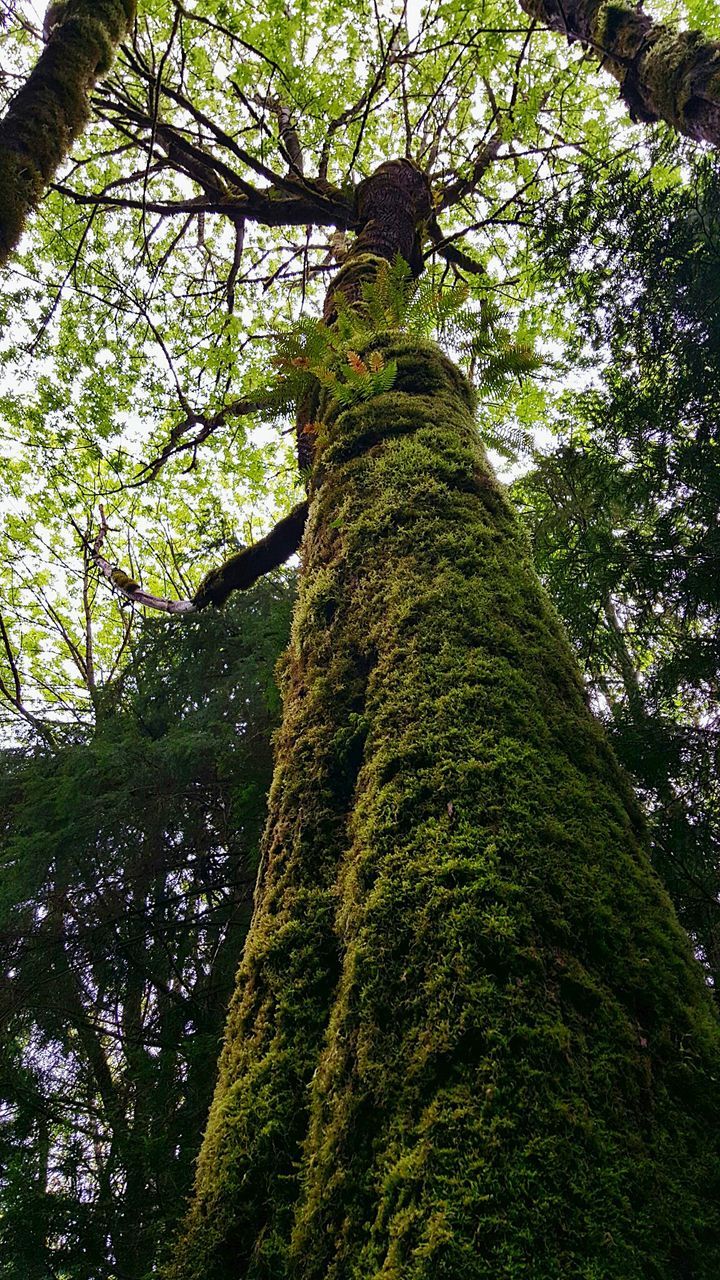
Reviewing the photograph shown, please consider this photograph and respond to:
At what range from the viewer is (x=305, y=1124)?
1.14 meters

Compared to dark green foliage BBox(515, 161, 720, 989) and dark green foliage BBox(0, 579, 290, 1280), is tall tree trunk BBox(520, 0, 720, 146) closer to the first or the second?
dark green foliage BBox(515, 161, 720, 989)

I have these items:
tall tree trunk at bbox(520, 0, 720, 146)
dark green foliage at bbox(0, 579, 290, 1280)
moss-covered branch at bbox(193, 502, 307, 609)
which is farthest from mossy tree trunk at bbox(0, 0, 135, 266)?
tall tree trunk at bbox(520, 0, 720, 146)

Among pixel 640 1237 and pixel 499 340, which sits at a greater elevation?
A: pixel 499 340

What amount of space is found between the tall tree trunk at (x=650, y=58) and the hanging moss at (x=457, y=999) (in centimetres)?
419

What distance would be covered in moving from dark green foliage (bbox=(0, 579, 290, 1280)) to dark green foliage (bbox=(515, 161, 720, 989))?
2.18 metres

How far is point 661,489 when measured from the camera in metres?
3.35

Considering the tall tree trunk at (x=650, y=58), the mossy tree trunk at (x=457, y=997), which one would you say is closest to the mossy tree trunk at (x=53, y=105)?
the mossy tree trunk at (x=457, y=997)

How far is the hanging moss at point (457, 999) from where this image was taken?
80 centimetres

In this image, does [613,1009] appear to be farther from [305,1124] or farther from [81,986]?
[81,986]

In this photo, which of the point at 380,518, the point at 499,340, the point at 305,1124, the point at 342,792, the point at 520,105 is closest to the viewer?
the point at 305,1124

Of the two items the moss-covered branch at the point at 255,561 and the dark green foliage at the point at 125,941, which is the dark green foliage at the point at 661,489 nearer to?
the moss-covered branch at the point at 255,561

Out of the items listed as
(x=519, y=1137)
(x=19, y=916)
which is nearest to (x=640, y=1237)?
(x=519, y=1137)

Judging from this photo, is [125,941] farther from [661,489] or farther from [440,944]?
[661,489]

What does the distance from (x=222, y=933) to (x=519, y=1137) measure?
3.77 m
